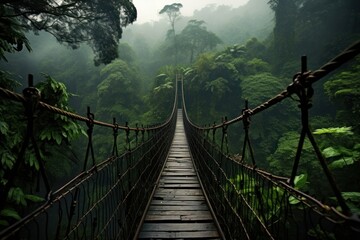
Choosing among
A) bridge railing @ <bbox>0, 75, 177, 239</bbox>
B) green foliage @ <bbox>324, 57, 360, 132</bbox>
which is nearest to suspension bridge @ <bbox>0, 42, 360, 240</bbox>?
bridge railing @ <bbox>0, 75, 177, 239</bbox>

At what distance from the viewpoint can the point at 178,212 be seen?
2.55 meters

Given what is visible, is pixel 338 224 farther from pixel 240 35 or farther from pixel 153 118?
pixel 240 35

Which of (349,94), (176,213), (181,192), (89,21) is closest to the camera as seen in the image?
(176,213)

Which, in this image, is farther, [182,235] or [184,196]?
[184,196]

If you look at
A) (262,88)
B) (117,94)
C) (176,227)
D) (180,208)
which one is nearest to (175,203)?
(180,208)

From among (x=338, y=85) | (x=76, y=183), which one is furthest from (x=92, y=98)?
(x=76, y=183)

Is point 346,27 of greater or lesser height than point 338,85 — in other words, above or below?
above

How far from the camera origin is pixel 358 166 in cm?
557

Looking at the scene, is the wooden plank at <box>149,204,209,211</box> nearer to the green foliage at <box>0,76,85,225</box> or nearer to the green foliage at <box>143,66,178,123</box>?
the green foliage at <box>0,76,85,225</box>

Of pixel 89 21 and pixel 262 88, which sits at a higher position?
pixel 89 21

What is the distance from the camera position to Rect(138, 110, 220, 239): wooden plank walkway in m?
2.12

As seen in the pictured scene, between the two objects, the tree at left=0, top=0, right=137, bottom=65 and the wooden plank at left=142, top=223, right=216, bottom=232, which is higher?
the tree at left=0, top=0, right=137, bottom=65

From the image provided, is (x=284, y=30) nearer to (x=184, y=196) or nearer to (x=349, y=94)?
(x=349, y=94)

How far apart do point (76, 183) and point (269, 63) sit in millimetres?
15830
